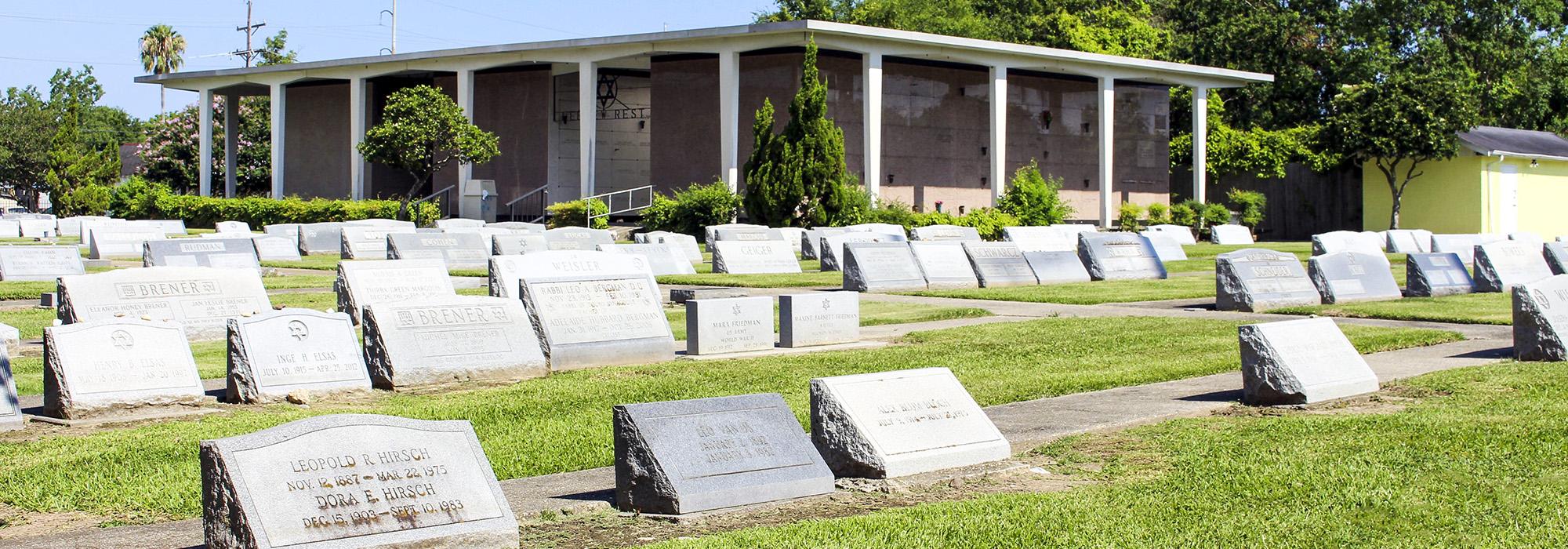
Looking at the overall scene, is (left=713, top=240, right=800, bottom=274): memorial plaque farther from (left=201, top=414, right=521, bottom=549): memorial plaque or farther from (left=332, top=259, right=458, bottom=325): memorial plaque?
(left=201, top=414, right=521, bottom=549): memorial plaque

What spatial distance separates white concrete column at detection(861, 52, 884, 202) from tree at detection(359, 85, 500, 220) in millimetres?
13486

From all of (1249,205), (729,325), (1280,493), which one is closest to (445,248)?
(729,325)

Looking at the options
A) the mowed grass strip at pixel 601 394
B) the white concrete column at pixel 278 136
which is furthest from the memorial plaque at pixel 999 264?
the white concrete column at pixel 278 136

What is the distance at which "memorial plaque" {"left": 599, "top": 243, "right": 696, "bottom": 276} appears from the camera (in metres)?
27.8

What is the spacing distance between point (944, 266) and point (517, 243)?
9.21 m

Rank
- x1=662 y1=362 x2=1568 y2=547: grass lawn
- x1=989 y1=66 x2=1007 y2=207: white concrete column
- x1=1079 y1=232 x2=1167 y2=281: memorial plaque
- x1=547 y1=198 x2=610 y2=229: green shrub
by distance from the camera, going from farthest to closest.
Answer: x1=989 y1=66 x2=1007 y2=207: white concrete column, x1=547 y1=198 x2=610 y2=229: green shrub, x1=1079 y1=232 x2=1167 y2=281: memorial plaque, x1=662 y1=362 x2=1568 y2=547: grass lawn

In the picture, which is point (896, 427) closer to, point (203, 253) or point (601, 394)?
point (601, 394)

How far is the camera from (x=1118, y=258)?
2812 centimetres

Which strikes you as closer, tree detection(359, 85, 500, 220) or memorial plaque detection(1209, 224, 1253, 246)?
memorial plaque detection(1209, 224, 1253, 246)

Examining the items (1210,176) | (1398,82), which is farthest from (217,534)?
(1210,176)

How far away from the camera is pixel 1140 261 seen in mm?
28438

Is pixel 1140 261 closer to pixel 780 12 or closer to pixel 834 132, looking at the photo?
pixel 834 132

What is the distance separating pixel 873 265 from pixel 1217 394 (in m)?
12.8

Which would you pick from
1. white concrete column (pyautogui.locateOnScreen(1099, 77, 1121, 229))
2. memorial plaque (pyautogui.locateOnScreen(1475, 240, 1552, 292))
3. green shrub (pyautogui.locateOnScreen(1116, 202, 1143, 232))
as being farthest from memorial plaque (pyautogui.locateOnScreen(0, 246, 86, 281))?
white concrete column (pyautogui.locateOnScreen(1099, 77, 1121, 229))
